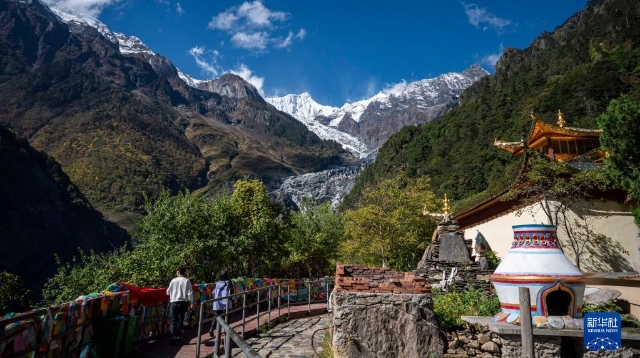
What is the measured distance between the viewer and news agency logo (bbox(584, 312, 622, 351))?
448 centimetres

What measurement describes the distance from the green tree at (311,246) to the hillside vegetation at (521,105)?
20060 millimetres

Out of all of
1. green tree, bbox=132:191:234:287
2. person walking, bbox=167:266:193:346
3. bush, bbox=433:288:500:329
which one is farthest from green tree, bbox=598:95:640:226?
green tree, bbox=132:191:234:287

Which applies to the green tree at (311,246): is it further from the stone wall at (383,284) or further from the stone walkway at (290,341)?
the stone wall at (383,284)

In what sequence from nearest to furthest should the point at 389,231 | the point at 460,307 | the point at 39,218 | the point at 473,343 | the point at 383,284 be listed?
1. the point at 383,284
2. the point at 473,343
3. the point at 460,307
4. the point at 389,231
5. the point at 39,218

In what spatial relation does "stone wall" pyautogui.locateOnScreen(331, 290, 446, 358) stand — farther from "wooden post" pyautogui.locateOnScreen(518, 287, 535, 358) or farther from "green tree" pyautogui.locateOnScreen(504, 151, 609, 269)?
"green tree" pyautogui.locateOnScreen(504, 151, 609, 269)

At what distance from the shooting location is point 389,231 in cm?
2452

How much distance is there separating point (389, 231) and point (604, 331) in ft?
65.9

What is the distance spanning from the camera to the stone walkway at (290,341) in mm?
7987

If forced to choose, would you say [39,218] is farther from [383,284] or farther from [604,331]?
[604,331]

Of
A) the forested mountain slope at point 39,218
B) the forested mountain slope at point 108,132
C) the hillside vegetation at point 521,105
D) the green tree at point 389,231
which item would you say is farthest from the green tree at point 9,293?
the hillside vegetation at point 521,105

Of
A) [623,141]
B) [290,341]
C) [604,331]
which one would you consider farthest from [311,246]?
[604,331]

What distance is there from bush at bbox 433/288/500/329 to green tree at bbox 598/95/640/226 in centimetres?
762

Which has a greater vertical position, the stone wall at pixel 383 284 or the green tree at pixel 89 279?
the stone wall at pixel 383 284

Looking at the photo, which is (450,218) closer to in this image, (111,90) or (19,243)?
(19,243)
